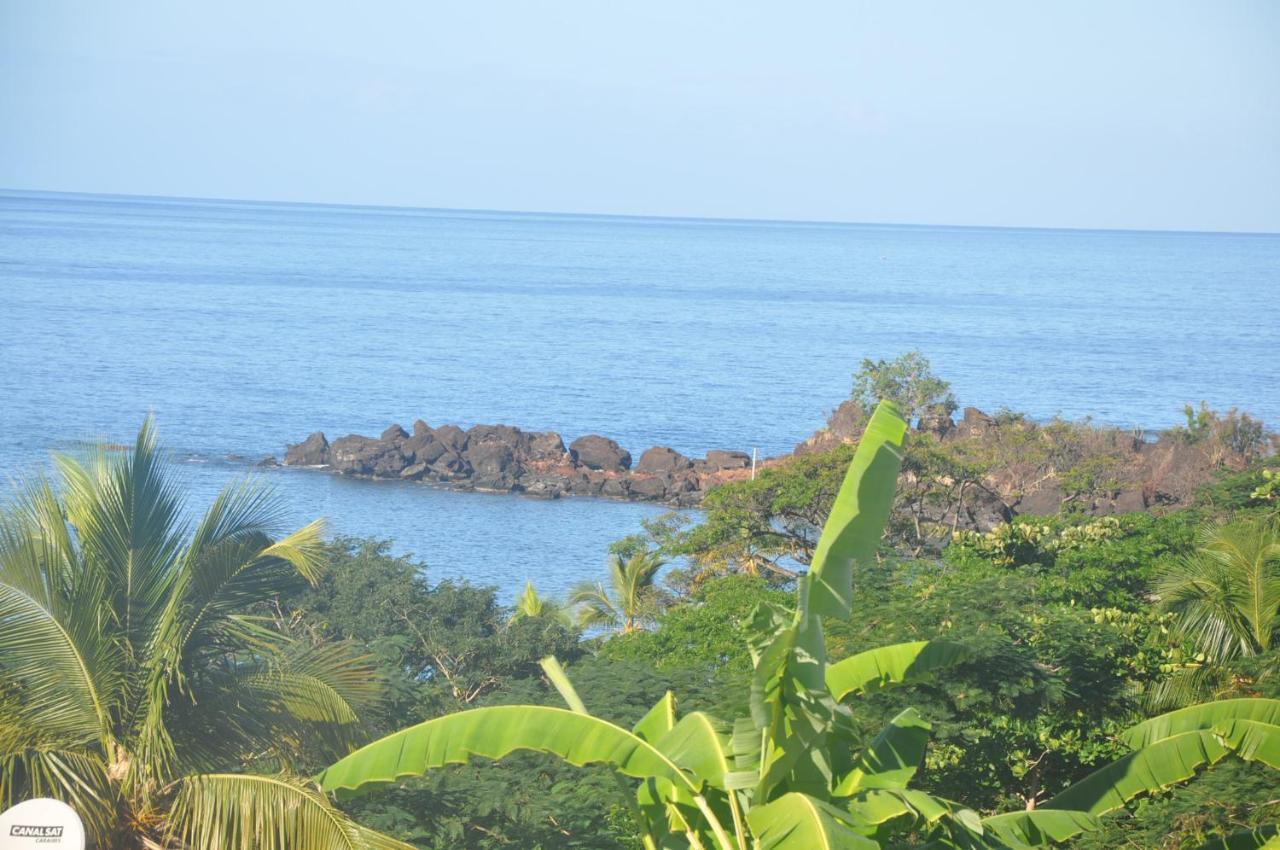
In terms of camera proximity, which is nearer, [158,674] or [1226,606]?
[158,674]

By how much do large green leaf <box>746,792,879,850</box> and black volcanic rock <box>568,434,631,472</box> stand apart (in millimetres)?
47855

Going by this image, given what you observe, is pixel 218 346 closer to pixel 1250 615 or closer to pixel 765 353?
pixel 765 353

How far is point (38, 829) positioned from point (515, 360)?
8509 cm

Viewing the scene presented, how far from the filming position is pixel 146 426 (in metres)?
7.21

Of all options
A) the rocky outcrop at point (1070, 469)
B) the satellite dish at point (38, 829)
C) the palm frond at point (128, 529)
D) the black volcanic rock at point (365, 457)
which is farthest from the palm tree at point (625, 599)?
the black volcanic rock at point (365, 457)

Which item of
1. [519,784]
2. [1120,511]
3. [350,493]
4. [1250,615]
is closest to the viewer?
[519,784]

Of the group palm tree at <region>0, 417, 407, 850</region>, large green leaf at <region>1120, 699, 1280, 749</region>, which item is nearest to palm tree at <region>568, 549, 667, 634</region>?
large green leaf at <region>1120, 699, 1280, 749</region>

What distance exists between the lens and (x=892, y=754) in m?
7.09

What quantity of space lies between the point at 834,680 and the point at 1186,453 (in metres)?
39.8

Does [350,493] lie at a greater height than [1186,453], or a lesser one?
lesser

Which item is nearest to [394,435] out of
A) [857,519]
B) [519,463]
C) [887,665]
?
[519,463]

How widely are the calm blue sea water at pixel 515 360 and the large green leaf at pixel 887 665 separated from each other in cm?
1620

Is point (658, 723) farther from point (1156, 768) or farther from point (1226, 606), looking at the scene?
point (1226, 606)

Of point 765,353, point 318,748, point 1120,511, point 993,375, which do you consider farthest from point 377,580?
point 765,353
